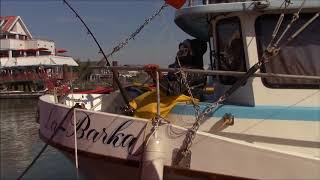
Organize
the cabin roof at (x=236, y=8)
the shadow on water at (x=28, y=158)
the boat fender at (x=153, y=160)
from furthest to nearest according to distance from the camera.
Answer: the shadow on water at (x=28, y=158) < the cabin roof at (x=236, y=8) < the boat fender at (x=153, y=160)

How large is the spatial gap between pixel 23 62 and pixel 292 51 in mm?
48649

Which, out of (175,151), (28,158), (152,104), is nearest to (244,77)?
(175,151)

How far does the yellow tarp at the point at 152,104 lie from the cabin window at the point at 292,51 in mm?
1020

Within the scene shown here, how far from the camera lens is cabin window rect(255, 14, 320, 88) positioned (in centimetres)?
523

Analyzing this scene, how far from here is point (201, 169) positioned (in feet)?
15.9

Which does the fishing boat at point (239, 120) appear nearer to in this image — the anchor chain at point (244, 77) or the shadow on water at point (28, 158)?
the anchor chain at point (244, 77)

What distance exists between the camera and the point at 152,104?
220 inches

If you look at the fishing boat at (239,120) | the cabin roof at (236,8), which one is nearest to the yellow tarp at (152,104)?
the fishing boat at (239,120)

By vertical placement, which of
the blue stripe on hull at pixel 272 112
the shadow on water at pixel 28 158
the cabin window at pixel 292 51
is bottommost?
the shadow on water at pixel 28 158

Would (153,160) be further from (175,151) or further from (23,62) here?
(23,62)

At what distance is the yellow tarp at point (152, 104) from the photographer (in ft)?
18.1

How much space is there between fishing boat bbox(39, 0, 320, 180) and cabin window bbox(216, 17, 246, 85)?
0.04 feet

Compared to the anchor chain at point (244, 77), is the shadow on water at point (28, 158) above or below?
below

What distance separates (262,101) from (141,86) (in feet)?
8.96
